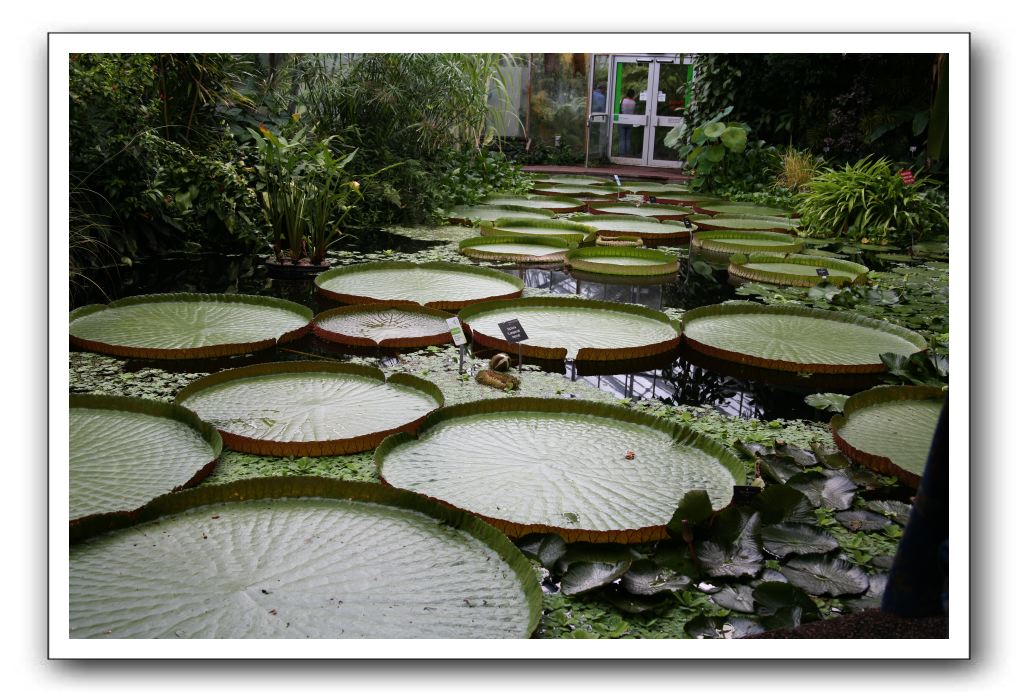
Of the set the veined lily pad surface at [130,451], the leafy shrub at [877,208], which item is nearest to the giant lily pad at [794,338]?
the veined lily pad surface at [130,451]

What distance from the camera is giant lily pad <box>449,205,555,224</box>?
6.95m

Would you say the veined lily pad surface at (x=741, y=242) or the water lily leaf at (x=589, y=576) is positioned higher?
the veined lily pad surface at (x=741, y=242)

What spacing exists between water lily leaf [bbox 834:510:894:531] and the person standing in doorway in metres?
7.32

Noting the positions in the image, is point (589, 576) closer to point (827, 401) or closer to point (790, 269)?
point (827, 401)

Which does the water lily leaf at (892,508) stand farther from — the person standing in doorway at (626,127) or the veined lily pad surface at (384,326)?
the person standing in doorway at (626,127)

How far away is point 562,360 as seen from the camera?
3236mm

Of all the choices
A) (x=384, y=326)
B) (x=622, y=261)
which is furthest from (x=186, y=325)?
(x=622, y=261)

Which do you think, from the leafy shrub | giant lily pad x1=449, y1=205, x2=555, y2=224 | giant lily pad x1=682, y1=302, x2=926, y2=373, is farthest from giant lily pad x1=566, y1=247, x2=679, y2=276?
the leafy shrub

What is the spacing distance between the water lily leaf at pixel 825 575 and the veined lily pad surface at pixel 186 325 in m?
2.07

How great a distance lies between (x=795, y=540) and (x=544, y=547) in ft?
1.87

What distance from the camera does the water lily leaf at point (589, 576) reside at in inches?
64.7

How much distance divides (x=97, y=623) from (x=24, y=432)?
0.42 metres

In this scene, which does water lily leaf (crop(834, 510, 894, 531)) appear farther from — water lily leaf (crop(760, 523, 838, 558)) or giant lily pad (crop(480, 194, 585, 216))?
giant lily pad (crop(480, 194, 585, 216))
